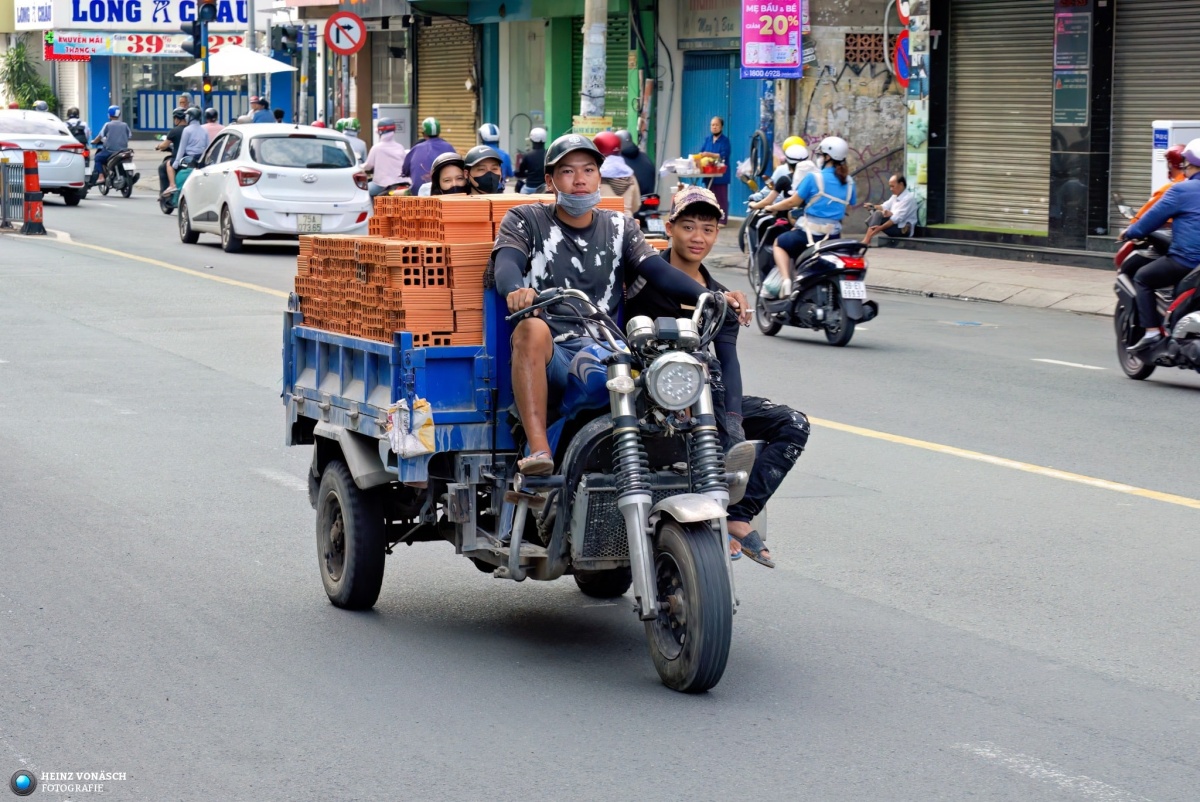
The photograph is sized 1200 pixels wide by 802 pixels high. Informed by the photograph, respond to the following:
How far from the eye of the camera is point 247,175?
883 inches

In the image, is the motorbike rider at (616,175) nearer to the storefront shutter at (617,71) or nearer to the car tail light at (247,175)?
the car tail light at (247,175)

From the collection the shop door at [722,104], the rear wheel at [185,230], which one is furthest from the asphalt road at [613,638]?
the shop door at [722,104]

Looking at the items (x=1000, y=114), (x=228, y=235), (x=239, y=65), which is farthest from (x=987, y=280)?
(x=239, y=65)

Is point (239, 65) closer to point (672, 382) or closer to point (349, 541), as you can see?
point (349, 541)

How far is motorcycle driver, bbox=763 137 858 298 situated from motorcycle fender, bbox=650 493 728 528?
992cm

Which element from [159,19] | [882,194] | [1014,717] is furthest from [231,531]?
[159,19]

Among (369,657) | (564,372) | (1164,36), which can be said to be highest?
(1164,36)

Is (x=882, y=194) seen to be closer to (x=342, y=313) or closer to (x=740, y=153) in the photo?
(x=740, y=153)

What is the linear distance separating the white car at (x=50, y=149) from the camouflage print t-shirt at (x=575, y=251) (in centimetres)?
2650

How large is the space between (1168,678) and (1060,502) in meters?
2.88

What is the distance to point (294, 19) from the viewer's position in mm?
48375

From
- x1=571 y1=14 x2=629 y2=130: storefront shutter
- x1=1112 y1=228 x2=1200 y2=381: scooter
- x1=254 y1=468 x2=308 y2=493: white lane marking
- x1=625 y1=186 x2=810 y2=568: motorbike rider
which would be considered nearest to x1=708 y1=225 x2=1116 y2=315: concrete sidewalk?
x1=1112 y1=228 x2=1200 y2=381: scooter

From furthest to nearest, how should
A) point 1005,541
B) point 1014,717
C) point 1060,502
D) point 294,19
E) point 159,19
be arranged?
point 159,19 → point 294,19 → point 1060,502 → point 1005,541 → point 1014,717

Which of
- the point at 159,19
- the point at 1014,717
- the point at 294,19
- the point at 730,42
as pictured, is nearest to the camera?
the point at 1014,717
